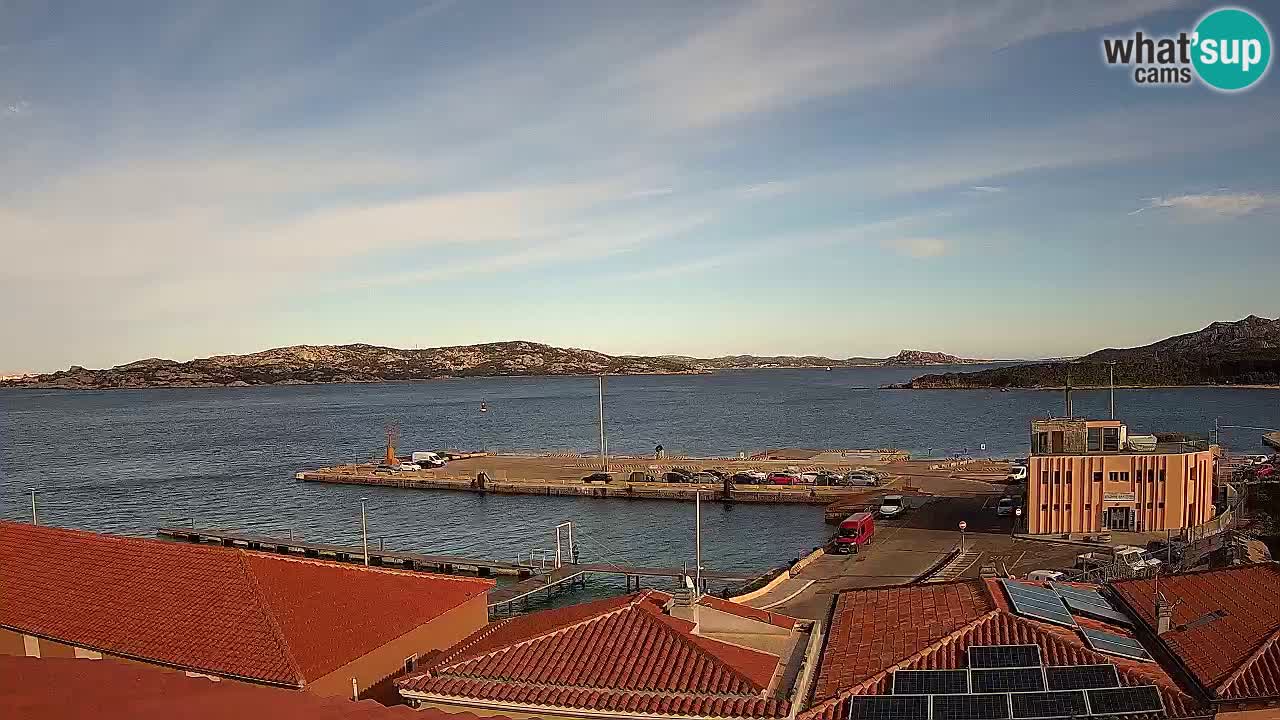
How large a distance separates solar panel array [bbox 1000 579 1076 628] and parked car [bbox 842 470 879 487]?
125 ft

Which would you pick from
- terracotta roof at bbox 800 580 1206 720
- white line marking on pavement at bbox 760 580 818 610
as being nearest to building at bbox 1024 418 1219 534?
white line marking on pavement at bbox 760 580 818 610

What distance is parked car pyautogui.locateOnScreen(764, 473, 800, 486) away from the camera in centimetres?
5516

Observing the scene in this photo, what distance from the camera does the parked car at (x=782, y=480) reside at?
5516 centimetres

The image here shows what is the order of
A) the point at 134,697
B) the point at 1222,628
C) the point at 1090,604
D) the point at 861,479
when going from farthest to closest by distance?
the point at 861,479, the point at 1090,604, the point at 1222,628, the point at 134,697

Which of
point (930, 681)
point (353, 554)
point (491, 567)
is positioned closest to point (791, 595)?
point (491, 567)

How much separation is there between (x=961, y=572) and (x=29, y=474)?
74.1m

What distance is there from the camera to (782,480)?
5547 centimetres

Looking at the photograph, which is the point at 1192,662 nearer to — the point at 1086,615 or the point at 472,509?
the point at 1086,615

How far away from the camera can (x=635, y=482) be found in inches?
2251

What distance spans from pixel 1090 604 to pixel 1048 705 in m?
4.79

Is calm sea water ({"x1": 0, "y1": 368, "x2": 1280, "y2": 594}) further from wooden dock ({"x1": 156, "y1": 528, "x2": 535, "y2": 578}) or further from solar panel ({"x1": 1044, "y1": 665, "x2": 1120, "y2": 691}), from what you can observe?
solar panel ({"x1": 1044, "y1": 665, "x2": 1120, "y2": 691})

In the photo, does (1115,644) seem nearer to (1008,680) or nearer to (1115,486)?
(1008,680)

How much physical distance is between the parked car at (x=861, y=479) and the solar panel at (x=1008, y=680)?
42091 millimetres

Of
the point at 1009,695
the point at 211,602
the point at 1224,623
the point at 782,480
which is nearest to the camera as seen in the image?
the point at 1009,695
